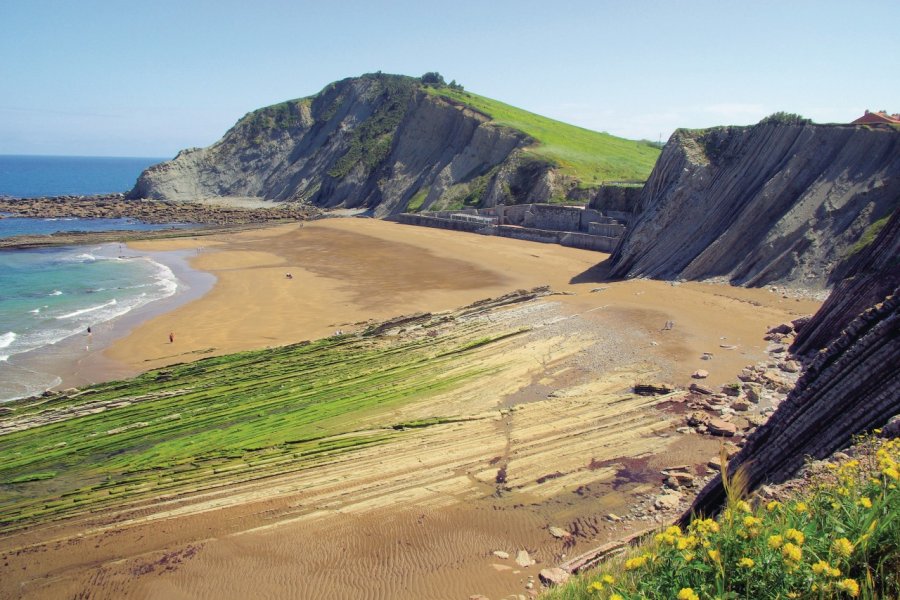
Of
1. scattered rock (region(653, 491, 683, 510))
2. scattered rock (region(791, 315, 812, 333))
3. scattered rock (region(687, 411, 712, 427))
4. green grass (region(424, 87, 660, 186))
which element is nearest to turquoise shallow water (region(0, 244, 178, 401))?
scattered rock (region(653, 491, 683, 510))

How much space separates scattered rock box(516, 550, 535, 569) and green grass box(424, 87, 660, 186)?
4851 centimetres

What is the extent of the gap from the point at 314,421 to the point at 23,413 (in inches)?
365

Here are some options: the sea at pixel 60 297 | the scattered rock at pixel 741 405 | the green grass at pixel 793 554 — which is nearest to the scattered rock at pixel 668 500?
the scattered rock at pixel 741 405

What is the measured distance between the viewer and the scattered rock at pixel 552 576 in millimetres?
9844

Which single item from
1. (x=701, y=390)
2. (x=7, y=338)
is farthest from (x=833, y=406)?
(x=7, y=338)

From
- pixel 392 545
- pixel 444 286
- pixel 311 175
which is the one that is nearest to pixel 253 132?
A: pixel 311 175

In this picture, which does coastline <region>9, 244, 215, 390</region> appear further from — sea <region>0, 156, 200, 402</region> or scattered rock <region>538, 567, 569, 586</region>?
scattered rock <region>538, 567, 569, 586</region>

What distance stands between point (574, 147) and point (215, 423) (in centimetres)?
5979

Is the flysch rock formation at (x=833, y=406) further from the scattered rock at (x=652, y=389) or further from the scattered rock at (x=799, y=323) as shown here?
the scattered rock at (x=799, y=323)

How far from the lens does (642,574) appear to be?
555 centimetres

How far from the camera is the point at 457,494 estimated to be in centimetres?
1307

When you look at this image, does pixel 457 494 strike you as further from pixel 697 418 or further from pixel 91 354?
pixel 91 354

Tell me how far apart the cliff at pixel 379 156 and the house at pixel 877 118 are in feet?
79.1

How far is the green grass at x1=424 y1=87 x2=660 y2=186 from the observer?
61.0 meters
